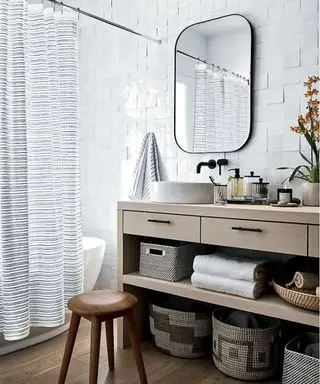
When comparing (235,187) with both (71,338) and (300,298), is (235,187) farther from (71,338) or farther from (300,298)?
(71,338)

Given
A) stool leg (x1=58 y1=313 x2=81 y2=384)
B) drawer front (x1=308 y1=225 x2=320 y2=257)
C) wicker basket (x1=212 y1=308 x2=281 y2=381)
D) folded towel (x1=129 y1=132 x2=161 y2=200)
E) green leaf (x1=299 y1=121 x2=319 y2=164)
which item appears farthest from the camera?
folded towel (x1=129 y1=132 x2=161 y2=200)

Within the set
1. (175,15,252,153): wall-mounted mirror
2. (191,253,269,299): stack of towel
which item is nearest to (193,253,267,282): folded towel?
(191,253,269,299): stack of towel

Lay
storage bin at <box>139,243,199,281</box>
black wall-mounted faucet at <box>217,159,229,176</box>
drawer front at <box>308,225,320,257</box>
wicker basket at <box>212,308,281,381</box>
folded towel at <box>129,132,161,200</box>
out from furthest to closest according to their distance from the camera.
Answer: folded towel at <box>129,132,161,200</box>
black wall-mounted faucet at <box>217,159,229,176</box>
storage bin at <box>139,243,199,281</box>
wicker basket at <box>212,308,281,381</box>
drawer front at <box>308,225,320,257</box>

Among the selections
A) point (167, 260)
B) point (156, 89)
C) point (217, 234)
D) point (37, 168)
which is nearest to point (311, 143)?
point (217, 234)

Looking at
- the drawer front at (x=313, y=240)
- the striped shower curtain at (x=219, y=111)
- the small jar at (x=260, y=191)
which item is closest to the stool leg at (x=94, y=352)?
the drawer front at (x=313, y=240)

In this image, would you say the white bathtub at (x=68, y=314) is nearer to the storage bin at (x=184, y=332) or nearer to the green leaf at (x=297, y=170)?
the storage bin at (x=184, y=332)

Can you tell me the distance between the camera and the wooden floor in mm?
2018

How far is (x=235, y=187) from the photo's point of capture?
232 cm

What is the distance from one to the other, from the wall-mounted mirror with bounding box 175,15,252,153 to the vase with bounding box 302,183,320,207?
0.53 metres

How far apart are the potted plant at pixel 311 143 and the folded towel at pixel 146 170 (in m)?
0.91

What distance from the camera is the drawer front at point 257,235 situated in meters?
1.75

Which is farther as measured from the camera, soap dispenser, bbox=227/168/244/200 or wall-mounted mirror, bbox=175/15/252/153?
wall-mounted mirror, bbox=175/15/252/153

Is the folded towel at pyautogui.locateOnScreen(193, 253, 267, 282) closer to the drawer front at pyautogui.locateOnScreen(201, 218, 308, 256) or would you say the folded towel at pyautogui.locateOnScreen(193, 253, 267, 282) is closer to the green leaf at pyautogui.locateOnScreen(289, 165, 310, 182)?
the drawer front at pyautogui.locateOnScreen(201, 218, 308, 256)

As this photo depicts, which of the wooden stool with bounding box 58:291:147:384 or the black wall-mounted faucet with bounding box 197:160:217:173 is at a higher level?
the black wall-mounted faucet with bounding box 197:160:217:173
